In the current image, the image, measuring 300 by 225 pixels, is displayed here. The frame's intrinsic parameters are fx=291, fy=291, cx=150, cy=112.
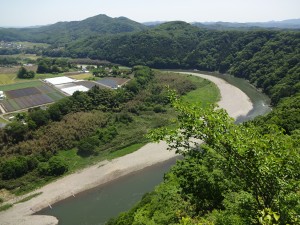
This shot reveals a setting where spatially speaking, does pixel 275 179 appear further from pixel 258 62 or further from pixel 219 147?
pixel 258 62

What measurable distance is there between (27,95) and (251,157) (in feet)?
291

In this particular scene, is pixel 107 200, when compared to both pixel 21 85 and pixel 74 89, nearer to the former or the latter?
pixel 74 89

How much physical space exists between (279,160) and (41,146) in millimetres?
50091

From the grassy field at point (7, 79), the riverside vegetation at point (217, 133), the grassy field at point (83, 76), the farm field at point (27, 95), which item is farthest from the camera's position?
the grassy field at point (83, 76)

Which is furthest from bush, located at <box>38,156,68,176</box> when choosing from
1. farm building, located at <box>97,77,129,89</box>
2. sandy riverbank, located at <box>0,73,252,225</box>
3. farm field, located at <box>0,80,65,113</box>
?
farm building, located at <box>97,77,129,89</box>

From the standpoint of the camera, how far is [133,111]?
71.6 meters

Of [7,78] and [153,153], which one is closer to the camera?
[153,153]

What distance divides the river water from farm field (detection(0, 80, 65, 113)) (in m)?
41.6

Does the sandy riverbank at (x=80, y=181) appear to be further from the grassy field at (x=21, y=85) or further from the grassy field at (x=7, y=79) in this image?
the grassy field at (x=7, y=79)

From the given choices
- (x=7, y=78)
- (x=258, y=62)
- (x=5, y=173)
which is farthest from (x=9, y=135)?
(x=258, y=62)

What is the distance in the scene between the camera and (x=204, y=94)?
88875 millimetres

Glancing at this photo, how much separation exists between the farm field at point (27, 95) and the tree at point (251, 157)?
72417 millimetres

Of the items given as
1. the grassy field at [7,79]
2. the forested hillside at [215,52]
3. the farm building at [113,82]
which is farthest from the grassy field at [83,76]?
the forested hillside at [215,52]

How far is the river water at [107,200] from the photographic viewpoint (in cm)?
3920
